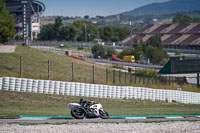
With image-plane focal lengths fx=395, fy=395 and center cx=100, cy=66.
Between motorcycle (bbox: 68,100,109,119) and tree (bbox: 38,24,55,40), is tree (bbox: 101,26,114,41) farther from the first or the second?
motorcycle (bbox: 68,100,109,119)

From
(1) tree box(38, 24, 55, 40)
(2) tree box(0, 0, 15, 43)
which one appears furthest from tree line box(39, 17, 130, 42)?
(2) tree box(0, 0, 15, 43)

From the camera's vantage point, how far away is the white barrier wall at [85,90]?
87.0ft

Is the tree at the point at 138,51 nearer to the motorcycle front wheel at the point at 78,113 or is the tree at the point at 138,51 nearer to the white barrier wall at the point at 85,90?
the white barrier wall at the point at 85,90

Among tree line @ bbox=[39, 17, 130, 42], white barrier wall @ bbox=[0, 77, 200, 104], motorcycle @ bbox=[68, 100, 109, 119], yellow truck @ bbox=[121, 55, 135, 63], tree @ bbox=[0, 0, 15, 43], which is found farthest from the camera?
tree line @ bbox=[39, 17, 130, 42]

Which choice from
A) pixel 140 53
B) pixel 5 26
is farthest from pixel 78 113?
pixel 140 53

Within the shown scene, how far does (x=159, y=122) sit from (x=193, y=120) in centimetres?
196

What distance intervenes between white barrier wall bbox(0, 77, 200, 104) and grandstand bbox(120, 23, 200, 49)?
86217mm

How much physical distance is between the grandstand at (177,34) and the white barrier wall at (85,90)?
86.2 metres

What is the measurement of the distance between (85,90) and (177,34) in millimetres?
107672

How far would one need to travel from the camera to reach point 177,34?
433 feet

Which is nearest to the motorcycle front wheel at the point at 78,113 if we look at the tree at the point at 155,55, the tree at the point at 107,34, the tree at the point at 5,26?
the tree at the point at 5,26

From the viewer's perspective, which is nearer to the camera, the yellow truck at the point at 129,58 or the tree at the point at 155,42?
the yellow truck at the point at 129,58

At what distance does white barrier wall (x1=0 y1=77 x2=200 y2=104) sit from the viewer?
26.5 metres

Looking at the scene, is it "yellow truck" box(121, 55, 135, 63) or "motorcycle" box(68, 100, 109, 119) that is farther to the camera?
"yellow truck" box(121, 55, 135, 63)
